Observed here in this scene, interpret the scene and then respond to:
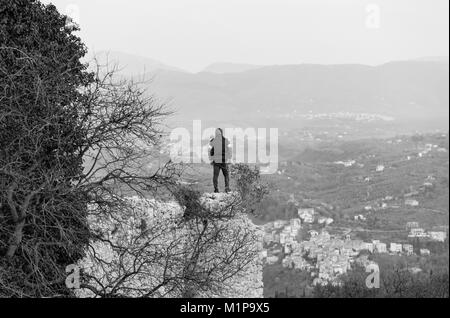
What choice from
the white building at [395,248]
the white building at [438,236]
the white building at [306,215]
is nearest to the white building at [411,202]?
the white building at [438,236]

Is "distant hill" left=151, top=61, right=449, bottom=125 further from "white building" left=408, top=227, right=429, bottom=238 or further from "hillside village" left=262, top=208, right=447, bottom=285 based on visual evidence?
"hillside village" left=262, top=208, right=447, bottom=285

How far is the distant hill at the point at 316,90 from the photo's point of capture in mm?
113312

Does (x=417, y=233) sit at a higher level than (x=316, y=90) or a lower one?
lower

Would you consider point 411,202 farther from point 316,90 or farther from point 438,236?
point 316,90

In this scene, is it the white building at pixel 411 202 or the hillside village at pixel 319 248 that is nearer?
the hillside village at pixel 319 248

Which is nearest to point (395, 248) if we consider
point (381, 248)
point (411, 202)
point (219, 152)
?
point (381, 248)

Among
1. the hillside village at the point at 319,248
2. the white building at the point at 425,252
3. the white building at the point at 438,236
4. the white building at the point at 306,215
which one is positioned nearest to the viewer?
the hillside village at the point at 319,248

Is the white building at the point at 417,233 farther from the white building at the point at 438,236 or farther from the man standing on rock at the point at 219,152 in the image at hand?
the man standing on rock at the point at 219,152

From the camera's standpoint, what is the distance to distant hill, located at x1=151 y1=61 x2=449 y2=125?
113 metres

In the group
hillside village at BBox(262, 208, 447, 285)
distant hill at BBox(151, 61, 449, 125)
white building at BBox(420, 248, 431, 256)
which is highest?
distant hill at BBox(151, 61, 449, 125)

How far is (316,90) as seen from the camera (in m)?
134

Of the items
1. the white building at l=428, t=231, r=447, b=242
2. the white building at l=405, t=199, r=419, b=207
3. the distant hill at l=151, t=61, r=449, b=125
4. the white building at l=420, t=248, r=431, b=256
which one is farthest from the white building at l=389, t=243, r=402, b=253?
the distant hill at l=151, t=61, r=449, b=125

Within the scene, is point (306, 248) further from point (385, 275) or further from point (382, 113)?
point (382, 113)

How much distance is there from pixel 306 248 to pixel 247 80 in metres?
112
